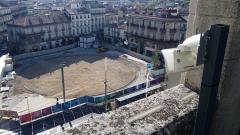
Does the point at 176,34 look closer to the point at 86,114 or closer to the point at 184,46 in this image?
the point at 86,114

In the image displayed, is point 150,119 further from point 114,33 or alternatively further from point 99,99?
point 114,33

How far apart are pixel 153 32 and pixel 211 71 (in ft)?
167

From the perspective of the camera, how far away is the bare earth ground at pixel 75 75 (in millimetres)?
39062

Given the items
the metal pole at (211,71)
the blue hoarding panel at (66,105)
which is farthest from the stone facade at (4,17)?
the metal pole at (211,71)

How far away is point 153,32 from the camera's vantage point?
53.9m

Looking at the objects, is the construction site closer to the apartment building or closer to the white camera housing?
the apartment building

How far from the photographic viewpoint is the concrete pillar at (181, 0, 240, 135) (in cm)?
442

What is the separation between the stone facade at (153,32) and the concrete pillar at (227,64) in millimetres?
45955

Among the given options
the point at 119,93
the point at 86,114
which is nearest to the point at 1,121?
the point at 86,114

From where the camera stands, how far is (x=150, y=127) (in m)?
4.12

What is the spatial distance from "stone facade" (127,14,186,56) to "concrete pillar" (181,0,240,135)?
45955mm

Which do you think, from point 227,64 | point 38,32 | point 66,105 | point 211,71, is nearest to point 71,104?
point 66,105

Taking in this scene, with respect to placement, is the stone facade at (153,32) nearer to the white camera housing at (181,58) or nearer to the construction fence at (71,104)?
the construction fence at (71,104)

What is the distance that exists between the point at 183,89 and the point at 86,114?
2594 centimetres
